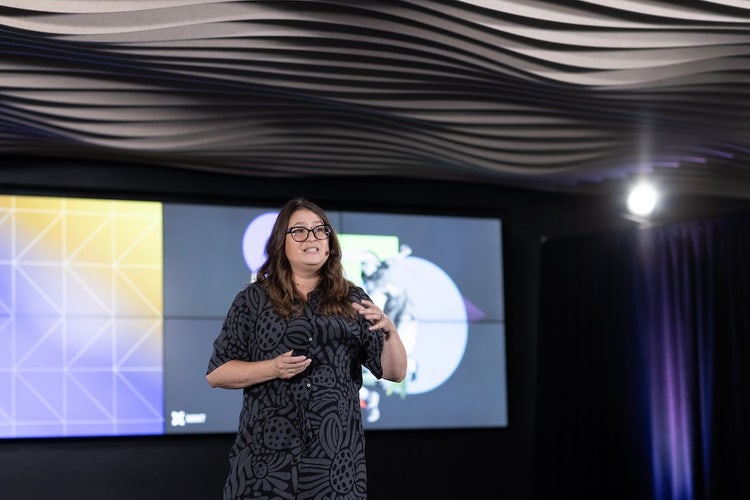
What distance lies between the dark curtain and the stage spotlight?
596mm

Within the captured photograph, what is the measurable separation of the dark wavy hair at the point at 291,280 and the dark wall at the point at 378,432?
162 inches

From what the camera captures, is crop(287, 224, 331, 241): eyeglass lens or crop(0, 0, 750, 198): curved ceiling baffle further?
crop(0, 0, 750, 198): curved ceiling baffle

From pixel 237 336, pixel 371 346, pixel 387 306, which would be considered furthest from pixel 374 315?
pixel 387 306

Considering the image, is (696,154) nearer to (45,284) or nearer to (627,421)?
(627,421)

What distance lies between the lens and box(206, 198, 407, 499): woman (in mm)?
2627

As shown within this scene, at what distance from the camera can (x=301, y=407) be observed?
8.72ft

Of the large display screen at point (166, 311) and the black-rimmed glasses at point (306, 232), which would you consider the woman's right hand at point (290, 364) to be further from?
the large display screen at point (166, 311)

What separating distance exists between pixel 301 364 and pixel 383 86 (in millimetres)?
2655

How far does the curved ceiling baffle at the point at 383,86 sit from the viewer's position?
412 cm

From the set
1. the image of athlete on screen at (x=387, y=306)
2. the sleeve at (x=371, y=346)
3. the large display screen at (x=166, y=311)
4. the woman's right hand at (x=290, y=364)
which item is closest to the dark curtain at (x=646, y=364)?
the large display screen at (x=166, y=311)

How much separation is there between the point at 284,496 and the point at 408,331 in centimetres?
458

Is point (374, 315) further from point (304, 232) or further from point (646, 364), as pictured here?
point (646, 364)

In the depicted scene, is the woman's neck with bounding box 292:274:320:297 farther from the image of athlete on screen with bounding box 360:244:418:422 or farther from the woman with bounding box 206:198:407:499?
the image of athlete on screen with bounding box 360:244:418:422

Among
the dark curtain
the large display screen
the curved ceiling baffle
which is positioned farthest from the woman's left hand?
the large display screen
